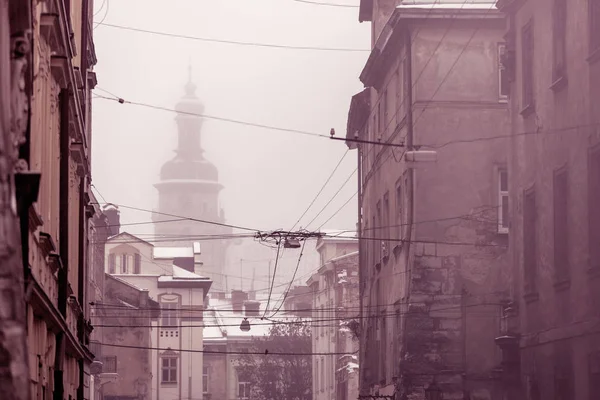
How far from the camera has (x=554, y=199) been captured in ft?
69.3

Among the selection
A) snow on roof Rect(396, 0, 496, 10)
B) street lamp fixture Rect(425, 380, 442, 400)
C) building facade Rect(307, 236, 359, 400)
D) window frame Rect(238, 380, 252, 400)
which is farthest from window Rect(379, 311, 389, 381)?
window frame Rect(238, 380, 252, 400)

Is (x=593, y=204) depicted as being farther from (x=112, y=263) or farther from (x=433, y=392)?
(x=112, y=263)

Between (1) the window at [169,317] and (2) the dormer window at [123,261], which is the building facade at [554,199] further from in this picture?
(2) the dormer window at [123,261]

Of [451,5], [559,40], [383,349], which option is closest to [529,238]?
[559,40]

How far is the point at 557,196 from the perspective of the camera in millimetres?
21078

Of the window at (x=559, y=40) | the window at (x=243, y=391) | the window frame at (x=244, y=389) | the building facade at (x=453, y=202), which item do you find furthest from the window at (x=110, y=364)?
the window at (x=559, y=40)

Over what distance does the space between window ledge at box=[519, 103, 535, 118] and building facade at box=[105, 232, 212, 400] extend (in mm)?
51659

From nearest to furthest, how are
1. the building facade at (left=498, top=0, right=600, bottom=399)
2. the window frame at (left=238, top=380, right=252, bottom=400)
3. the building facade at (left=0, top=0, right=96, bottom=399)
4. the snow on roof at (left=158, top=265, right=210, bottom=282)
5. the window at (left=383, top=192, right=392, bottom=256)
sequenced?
the building facade at (left=0, top=0, right=96, bottom=399), the building facade at (left=498, top=0, right=600, bottom=399), the window at (left=383, top=192, right=392, bottom=256), the snow on roof at (left=158, top=265, right=210, bottom=282), the window frame at (left=238, top=380, right=252, bottom=400)

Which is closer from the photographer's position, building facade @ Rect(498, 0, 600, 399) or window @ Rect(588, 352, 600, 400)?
window @ Rect(588, 352, 600, 400)

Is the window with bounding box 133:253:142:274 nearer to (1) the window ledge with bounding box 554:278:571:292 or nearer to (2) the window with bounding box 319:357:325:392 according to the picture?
(2) the window with bounding box 319:357:325:392

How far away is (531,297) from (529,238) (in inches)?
→ 50.2

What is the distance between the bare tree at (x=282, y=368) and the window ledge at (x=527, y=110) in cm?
5622

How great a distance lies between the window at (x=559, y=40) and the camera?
68.3 feet

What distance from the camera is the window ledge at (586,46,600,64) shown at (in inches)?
734
